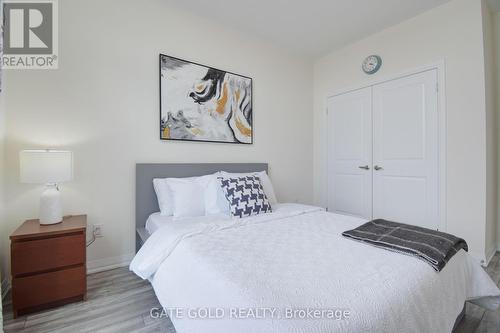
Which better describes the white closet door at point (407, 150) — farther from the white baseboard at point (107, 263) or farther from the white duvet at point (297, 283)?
the white baseboard at point (107, 263)

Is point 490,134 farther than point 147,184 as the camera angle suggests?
Yes

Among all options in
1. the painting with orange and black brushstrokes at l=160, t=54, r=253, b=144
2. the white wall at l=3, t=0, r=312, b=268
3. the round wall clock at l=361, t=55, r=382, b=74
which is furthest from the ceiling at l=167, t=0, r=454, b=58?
the painting with orange and black brushstrokes at l=160, t=54, r=253, b=144

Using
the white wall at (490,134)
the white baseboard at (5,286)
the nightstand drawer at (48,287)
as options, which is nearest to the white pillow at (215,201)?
the nightstand drawer at (48,287)

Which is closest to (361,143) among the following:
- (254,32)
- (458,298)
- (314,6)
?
(314,6)

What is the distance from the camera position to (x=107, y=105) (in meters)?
2.23

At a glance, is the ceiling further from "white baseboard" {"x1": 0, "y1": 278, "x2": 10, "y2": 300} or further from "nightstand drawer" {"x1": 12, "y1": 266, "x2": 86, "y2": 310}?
"white baseboard" {"x1": 0, "y1": 278, "x2": 10, "y2": 300}

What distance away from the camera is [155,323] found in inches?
59.6

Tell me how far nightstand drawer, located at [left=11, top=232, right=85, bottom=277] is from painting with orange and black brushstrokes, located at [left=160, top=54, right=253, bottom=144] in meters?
1.21

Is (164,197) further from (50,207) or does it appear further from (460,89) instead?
(460,89)

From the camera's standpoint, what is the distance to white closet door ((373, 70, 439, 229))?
8.66ft

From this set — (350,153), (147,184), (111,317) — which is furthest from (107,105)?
(350,153)

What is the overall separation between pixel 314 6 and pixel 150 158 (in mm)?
2370

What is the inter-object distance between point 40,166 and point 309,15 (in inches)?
116

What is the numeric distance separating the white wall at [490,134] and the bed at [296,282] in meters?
1.43
